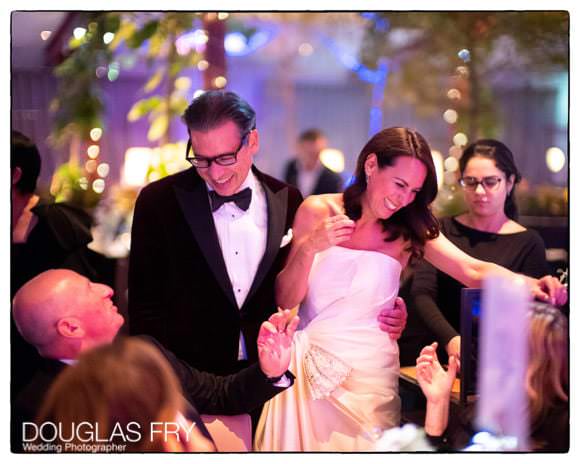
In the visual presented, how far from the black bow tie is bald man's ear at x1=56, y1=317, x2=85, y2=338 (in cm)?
69

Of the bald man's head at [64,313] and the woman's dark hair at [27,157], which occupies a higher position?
the woman's dark hair at [27,157]

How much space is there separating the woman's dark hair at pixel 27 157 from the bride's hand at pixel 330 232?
3.59 feet

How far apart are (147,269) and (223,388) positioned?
0.55m

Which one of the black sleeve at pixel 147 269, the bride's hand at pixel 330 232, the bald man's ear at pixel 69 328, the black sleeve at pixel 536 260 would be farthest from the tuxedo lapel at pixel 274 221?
the black sleeve at pixel 536 260

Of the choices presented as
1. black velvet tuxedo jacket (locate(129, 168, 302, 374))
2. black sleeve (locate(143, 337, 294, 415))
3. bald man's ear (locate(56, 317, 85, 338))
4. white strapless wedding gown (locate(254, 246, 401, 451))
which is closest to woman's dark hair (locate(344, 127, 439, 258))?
white strapless wedding gown (locate(254, 246, 401, 451))

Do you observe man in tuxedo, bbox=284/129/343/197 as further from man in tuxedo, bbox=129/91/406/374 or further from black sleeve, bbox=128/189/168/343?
black sleeve, bbox=128/189/168/343

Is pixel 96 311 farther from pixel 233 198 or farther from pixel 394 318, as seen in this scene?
pixel 394 318

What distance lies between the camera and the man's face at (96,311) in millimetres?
3451

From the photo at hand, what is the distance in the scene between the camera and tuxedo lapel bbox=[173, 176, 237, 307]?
11.3 ft

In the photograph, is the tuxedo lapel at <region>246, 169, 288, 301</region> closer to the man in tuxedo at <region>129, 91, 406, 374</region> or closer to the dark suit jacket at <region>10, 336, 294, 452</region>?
the man in tuxedo at <region>129, 91, 406, 374</region>

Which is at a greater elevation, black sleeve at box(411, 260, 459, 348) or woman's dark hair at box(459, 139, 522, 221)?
woman's dark hair at box(459, 139, 522, 221)

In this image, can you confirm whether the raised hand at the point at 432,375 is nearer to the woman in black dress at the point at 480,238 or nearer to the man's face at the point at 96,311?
the woman in black dress at the point at 480,238

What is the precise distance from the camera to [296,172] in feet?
11.3

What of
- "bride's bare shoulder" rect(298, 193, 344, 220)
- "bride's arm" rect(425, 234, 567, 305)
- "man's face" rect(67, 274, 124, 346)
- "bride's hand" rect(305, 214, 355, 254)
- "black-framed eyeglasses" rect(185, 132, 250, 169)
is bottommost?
"man's face" rect(67, 274, 124, 346)
